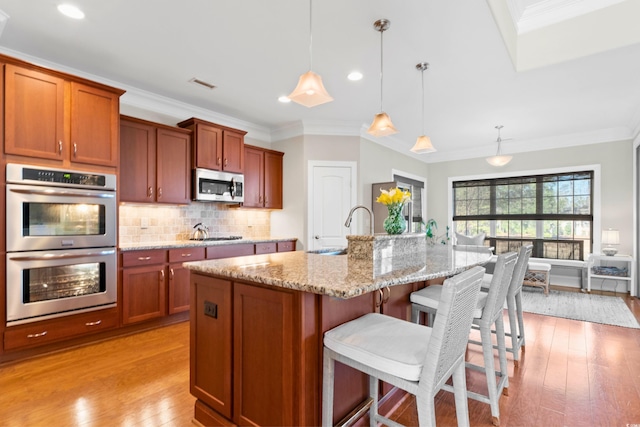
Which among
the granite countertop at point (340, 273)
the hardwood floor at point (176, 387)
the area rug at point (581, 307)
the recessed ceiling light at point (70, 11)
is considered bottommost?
the area rug at point (581, 307)

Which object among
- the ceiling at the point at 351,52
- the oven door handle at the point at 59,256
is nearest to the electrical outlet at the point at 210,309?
the oven door handle at the point at 59,256

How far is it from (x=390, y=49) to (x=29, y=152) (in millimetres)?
3107

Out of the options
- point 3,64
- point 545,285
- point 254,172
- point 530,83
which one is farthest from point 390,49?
point 545,285

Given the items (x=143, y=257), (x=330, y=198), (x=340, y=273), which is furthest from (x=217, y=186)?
(x=340, y=273)

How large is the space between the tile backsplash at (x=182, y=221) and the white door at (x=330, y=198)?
3.12 feet

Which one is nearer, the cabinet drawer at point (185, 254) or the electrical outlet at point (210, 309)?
the electrical outlet at point (210, 309)

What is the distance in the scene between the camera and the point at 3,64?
97.1 inches

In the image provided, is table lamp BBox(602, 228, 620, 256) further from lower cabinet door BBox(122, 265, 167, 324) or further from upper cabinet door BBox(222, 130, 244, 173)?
lower cabinet door BBox(122, 265, 167, 324)

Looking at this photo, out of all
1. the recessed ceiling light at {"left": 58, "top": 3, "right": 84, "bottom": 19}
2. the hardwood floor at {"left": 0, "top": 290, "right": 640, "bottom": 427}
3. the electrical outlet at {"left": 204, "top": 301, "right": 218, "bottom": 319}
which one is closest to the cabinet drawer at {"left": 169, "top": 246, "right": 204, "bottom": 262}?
the hardwood floor at {"left": 0, "top": 290, "right": 640, "bottom": 427}

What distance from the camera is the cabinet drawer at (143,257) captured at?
313cm

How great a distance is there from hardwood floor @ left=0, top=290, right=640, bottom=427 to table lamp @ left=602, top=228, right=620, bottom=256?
2474 millimetres

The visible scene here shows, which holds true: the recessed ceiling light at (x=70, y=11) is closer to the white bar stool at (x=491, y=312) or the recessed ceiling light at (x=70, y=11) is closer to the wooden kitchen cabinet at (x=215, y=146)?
the wooden kitchen cabinet at (x=215, y=146)

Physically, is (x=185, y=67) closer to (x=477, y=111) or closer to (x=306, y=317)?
(x=306, y=317)

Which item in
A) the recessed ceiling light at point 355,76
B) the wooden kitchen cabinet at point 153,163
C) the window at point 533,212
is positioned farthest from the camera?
the window at point 533,212
